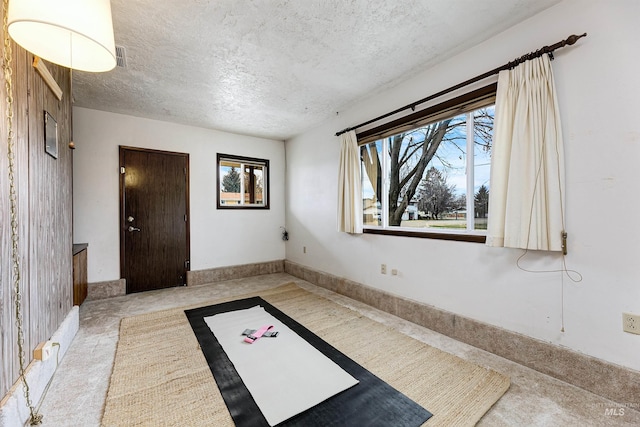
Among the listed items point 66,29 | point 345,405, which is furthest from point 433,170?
point 66,29

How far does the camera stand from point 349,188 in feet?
11.6

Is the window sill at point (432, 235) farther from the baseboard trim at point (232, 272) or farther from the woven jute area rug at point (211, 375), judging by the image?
the baseboard trim at point (232, 272)

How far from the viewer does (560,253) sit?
1871 mm

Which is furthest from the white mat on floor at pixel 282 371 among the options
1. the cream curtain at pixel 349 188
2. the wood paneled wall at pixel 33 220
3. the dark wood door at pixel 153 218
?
the dark wood door at pixel 153 218

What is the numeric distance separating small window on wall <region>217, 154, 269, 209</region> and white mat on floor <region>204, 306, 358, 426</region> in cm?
254

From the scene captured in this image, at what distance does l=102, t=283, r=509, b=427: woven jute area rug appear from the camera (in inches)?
60.9

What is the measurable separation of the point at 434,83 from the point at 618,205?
175 centimetres

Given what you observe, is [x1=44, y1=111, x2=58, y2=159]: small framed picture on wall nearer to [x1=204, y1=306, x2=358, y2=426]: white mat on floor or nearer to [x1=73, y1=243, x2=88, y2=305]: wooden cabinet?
[x1=73, y1=243, x2=88, y2=305]: wooden cabinet

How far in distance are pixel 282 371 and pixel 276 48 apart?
2651mm

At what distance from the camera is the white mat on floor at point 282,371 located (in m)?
1.65

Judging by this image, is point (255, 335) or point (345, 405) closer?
point (345, 405)

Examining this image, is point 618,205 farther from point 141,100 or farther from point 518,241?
point 141,100

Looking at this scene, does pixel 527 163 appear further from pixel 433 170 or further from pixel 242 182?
pixel 242 182

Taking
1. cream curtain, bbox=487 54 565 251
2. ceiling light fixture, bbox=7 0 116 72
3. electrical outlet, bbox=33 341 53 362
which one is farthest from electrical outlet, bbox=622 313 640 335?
electrical outlet, bbox=33 341 53 362
